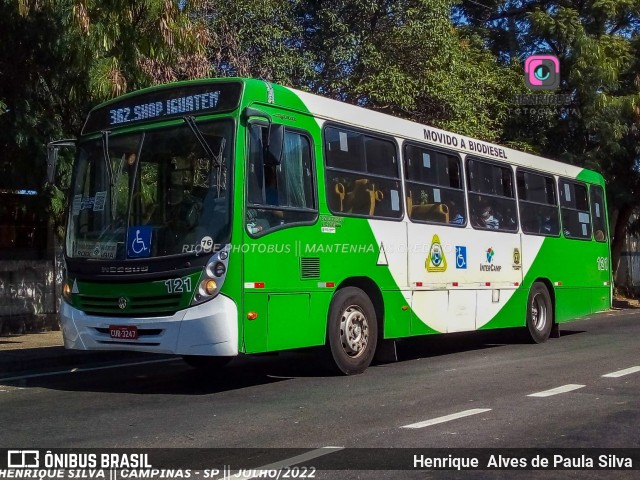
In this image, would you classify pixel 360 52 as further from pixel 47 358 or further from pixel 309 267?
pixel 309 267

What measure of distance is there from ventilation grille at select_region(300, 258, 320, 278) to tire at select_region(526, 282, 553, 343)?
19.5 ft

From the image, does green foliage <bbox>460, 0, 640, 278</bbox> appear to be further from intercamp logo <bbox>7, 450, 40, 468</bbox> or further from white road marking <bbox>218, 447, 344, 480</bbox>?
intercamp logo <bbox>7, 450, 40, 468</bbox>

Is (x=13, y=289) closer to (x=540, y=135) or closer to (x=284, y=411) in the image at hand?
(x=284, y=411)

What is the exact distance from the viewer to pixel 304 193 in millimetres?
9703

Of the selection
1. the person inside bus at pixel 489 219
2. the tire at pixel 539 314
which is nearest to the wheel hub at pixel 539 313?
the tire at pixel 539 314

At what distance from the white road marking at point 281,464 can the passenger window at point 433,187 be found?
557cm

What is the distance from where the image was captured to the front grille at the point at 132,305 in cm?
884

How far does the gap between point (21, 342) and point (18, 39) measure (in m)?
5.07

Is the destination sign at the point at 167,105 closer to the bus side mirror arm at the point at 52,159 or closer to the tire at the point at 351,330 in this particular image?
the bus side mirror arm at the point at 52,159

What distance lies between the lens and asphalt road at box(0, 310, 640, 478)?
6.80m

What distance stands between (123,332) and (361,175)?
11.5 ft

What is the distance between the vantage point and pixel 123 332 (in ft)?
29.9

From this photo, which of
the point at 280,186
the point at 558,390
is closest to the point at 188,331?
the point at 280,186

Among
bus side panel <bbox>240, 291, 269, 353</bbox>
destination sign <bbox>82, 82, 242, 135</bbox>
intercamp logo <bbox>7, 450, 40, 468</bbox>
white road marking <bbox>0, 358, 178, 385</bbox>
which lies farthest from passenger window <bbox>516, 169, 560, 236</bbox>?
intercamp logo <bbox>7, 450, 40, 468</bbox>
